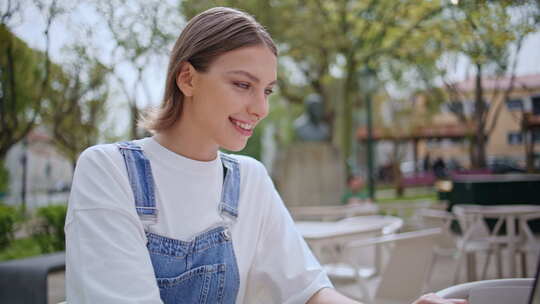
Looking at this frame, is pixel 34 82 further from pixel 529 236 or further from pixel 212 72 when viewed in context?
pixel 529 236

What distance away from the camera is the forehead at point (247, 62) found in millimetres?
1320

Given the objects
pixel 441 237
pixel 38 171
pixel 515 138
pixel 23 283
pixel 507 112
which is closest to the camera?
pixel 23 283

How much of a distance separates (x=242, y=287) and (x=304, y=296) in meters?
0.18

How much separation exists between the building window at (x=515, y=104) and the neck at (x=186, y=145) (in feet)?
25.2


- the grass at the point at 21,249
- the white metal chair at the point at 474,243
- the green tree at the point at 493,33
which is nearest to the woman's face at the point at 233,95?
the green tree at the point at 493,33

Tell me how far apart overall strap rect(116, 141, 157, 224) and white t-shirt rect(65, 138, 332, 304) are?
20 millimetres

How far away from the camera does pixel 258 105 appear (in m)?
1.36

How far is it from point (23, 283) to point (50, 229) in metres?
1.36

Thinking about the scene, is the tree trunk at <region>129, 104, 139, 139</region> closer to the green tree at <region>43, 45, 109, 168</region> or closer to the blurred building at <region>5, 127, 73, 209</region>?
the green tree at <region>43, 45, 109, 168</region>

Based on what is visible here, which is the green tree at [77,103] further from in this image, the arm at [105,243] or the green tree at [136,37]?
the arm at [105,243]

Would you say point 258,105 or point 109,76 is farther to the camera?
point 109,76

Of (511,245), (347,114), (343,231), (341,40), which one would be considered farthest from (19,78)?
(347,114)

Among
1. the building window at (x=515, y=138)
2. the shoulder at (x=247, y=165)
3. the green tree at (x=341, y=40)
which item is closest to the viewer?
the shoulder at (x=247, y=165)

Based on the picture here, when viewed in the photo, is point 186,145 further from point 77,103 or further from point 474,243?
point 474,243
